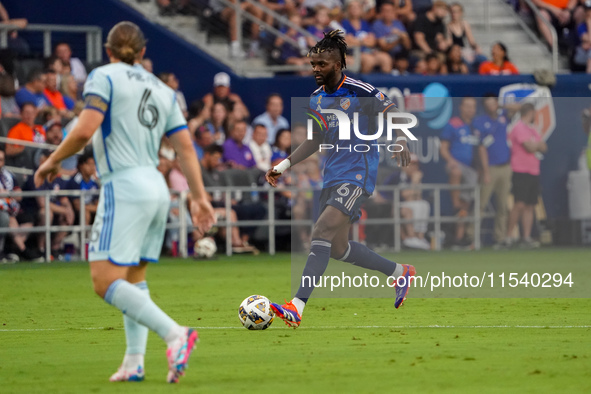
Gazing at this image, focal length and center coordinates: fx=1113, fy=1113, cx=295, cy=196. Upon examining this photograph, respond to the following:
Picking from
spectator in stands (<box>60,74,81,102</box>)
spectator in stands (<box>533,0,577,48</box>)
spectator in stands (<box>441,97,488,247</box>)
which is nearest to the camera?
spectator in stands (<box>60,74,81,102</box>)

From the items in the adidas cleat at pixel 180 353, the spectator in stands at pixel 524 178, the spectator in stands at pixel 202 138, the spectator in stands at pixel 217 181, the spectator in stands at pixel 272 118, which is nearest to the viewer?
the adidas cleat at pixel 180 353

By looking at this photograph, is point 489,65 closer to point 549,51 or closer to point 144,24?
point 549,51

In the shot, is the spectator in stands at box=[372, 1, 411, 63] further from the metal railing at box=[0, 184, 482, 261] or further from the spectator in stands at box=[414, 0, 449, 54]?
the metal railing at box=[0, 184, 482, 261]

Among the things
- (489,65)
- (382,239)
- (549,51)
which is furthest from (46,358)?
(549,51)

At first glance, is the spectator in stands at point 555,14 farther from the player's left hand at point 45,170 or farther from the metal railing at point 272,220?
the player's left hand at point 45,170

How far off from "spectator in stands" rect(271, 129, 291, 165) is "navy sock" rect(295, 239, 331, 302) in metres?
10.4

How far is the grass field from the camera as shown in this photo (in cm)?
645

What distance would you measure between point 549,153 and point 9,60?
1026cm

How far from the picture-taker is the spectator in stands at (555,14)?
25781 mm

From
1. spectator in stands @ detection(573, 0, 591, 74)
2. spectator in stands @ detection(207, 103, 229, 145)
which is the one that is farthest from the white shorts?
spectator in stands @ detection(573, 0, 591, 74)

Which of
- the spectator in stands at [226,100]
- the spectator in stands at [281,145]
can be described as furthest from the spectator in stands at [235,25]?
the spectator in stands at [281,145]

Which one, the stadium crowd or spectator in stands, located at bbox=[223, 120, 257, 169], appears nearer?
the stadium crowd

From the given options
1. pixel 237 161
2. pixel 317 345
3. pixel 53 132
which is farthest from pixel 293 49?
pixel 317 345

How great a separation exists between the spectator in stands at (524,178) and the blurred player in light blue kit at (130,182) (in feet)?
45.7
